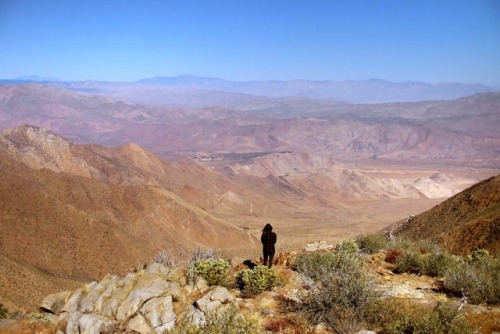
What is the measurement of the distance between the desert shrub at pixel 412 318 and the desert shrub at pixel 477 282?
46.2 inches

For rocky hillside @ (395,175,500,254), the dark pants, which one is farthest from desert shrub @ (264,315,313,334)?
rocky hillside @ (395,175,500,254)

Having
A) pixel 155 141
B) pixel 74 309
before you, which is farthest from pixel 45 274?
pixel 155 141

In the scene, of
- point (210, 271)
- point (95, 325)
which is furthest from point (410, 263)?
point (95, 325)

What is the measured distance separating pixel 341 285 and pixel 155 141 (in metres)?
186

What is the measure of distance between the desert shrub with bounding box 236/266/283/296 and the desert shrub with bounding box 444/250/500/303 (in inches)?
159

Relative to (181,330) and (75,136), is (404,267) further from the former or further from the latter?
(75,136)

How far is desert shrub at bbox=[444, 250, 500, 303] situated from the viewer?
926 centimetres

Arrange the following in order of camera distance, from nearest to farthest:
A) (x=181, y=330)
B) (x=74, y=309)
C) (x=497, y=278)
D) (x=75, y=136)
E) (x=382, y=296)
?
(x=181, y=330), (x=382, y=296), (x=497, y=278), (x=74, y=309), (x=75, y=136)

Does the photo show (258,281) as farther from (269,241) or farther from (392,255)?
(392,255)

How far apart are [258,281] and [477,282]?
15.8ft

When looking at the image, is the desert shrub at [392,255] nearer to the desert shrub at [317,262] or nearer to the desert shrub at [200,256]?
the desert shrub at [317,262]

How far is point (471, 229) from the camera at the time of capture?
76.2ft

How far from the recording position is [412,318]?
26.2ft

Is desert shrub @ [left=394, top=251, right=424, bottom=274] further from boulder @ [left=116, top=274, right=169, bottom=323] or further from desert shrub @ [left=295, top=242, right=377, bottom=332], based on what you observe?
boulder @ [left=116, top=274, right=169, bottom=323]
